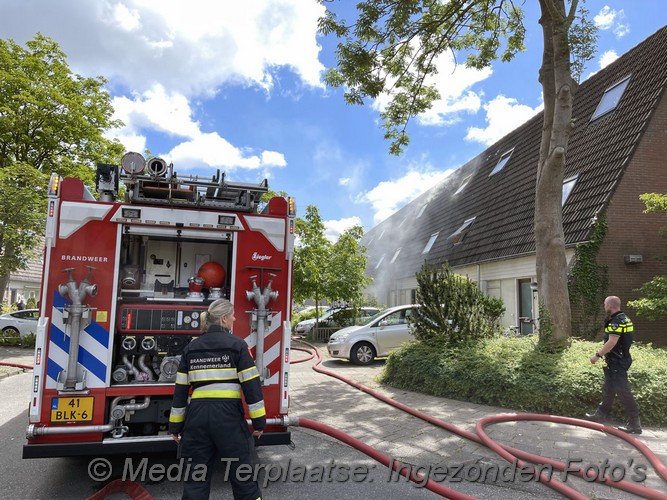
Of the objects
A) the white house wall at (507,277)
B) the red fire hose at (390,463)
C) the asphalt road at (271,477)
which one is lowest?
the asphalt road at (271,477)

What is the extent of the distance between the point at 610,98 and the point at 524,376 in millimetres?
10267

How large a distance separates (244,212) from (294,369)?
6.92m

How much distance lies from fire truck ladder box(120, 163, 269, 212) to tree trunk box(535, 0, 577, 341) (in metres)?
5.70

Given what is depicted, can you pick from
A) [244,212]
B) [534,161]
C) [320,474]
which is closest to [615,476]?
[320,474]

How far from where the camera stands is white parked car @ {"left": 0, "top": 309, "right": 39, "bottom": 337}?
51.0ft

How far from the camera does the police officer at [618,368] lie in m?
5.38

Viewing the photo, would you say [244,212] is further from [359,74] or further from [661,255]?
[661,255]

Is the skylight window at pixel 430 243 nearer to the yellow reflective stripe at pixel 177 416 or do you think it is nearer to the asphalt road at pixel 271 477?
the asphalt road at pixel 271 477

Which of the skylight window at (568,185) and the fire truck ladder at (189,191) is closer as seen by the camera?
the fire truck ladder at (189,191)

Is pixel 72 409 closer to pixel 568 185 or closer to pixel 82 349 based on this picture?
pixel 82 349

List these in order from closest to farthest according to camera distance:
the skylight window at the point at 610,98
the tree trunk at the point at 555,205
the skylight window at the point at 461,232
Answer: the tree trunk at the point at 555,205 → the skylight window at the point at 610,98 → the skylight window at the point at 461,232

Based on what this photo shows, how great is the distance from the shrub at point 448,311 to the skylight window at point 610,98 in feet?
25.1

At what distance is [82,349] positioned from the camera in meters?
3.80

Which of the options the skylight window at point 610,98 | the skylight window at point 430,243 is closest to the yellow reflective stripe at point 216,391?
the skylight window at point 610,98
